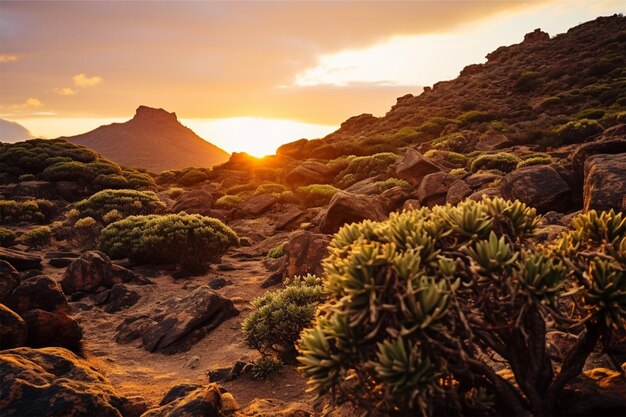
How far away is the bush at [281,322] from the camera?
8852 millimetres

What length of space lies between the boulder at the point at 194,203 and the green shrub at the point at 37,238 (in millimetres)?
7242

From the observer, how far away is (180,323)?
11125 mm

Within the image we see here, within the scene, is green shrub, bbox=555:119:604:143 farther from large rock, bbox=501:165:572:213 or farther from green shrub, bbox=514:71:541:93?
green shrub, bbox=514:71:541:93

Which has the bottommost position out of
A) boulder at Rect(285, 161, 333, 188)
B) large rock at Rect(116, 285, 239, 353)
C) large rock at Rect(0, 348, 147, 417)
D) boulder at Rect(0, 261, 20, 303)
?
large rock at Rect(116, 285, 239, 353)

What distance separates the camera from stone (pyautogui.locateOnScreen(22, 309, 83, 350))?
9133mm

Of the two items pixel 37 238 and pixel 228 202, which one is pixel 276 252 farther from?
pixel 228 202

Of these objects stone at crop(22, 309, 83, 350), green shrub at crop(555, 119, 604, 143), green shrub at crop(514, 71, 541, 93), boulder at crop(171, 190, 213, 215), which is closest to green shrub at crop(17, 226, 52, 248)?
boulder at crop(171, 190, 213, 215)

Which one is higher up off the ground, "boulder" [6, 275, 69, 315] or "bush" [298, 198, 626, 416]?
"bush" [298, 198, 626, 416]

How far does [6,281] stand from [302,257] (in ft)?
25.8

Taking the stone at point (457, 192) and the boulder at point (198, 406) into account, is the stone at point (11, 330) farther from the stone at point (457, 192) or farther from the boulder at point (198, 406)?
the stone at point (457, 192)

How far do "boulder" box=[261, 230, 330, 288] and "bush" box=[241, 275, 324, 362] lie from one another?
3933 mm

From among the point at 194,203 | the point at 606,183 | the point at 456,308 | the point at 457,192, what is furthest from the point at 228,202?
the point at 456,308

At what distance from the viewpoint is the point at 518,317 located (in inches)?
144

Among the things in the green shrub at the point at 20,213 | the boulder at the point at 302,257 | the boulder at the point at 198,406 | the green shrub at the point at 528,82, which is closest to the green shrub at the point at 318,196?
the boulder at the point at 302,257
